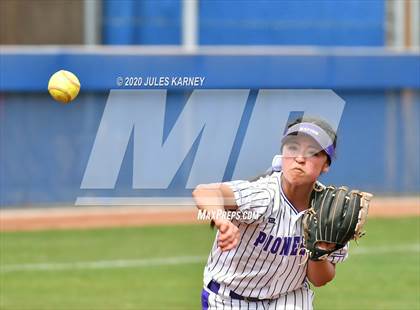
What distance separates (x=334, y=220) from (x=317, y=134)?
0.43 meters

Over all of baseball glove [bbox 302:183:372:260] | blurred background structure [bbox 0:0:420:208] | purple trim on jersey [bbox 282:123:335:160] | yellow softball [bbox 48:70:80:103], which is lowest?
baseball glove [bbox 302:183:372:260]

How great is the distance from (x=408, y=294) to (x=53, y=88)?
550cm

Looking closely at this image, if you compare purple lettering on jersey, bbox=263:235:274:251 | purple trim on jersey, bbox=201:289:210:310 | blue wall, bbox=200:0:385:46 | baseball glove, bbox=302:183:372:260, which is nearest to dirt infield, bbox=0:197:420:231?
blue wall, bbox=200:0:385:46

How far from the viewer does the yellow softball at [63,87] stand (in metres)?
6.27

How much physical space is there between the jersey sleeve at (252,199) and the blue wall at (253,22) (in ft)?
46.4

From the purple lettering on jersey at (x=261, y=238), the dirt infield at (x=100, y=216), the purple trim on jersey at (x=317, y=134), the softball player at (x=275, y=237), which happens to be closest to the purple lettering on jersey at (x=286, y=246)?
the softball player at (x=275, y=237)

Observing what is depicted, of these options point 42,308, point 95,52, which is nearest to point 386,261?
point 42,308

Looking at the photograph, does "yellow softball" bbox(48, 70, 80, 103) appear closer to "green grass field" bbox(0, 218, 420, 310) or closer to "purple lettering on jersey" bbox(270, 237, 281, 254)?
"purple lettering on jersey" bbox(270, 237, 281, 254)

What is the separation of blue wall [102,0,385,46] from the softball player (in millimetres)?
13930

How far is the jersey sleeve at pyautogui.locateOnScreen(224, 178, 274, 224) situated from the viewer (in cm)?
512

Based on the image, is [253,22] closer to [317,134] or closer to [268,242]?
[268,242]

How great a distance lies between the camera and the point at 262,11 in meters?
19.2

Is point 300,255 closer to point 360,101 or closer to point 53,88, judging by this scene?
point 53,88

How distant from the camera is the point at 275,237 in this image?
5.39 meters
